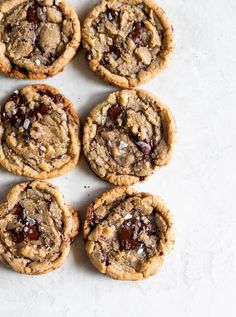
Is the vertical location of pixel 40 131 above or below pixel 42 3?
below

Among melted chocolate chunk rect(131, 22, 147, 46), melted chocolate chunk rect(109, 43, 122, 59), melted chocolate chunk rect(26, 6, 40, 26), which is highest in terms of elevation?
melted chocolate chunk rect(131, 22, 147, 46)

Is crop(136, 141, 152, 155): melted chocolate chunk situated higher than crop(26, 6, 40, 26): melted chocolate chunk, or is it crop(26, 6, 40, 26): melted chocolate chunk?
crop(26, 6, 40, 26): melted chocolate chunk

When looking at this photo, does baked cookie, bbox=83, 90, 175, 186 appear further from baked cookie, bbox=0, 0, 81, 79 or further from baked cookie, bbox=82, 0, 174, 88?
baked cookie, bbox=0, 0, 81, 79

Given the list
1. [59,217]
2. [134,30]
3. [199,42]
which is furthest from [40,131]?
[199,42]

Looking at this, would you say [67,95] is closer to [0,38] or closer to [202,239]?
[0,38]

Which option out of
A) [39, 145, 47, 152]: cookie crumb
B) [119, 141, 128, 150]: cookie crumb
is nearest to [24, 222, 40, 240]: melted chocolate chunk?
[39, 145, 47, 152]: cookie crumb

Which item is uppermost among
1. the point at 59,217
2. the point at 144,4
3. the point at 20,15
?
the point at 144,4
